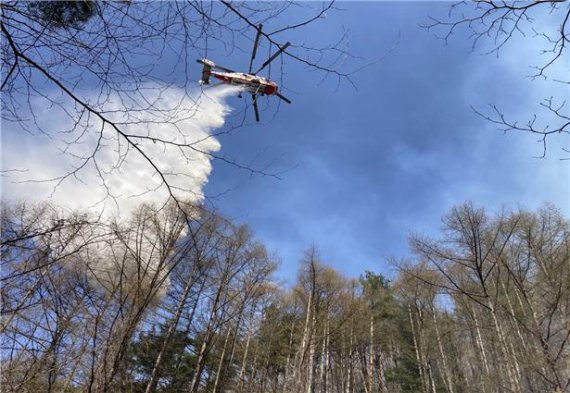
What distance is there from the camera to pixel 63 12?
173 centimetres

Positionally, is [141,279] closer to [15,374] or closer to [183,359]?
[15,374]

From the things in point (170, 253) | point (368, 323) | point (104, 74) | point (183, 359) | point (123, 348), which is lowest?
A: point (123, 348)

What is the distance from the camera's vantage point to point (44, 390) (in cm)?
256

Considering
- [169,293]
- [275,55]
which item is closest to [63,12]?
[275,55]

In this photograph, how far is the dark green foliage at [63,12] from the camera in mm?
1606

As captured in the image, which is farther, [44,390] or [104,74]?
[44,390]

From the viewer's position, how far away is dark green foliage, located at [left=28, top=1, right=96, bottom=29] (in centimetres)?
161

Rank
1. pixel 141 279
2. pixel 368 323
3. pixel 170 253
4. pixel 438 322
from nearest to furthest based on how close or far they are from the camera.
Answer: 1. pixel 141 279
2. pixel 170 253
3. pixel 438 322
4. pixel 368 323

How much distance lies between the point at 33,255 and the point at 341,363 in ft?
65.7

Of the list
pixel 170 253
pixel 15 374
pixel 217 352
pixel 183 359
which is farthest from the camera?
pixel 217 352

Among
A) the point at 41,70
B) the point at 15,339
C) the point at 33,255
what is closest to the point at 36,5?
the point at 41,70

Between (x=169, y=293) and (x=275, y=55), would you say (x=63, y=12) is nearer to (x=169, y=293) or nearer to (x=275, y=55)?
(x=275, y=55)

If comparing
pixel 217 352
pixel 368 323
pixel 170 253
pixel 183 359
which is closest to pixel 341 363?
pixel 368 323

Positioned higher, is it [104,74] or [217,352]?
[217,352]
